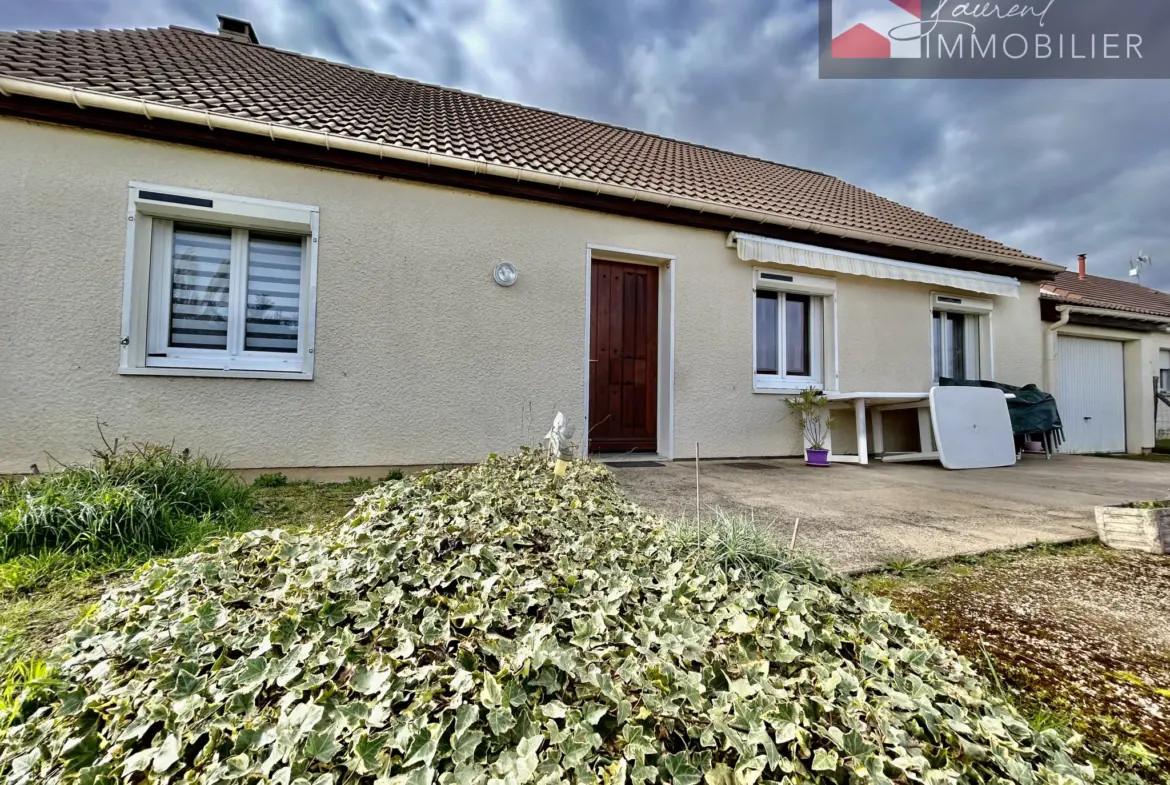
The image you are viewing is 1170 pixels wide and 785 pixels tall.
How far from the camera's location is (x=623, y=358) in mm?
6180

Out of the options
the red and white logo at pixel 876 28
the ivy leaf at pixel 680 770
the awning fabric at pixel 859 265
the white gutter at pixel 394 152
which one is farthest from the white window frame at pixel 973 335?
the ivy leaf at pixel 680 770

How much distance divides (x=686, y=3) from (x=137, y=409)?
896 centimetres

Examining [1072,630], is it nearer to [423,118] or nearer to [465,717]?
[465,717]

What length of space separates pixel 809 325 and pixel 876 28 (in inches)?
175

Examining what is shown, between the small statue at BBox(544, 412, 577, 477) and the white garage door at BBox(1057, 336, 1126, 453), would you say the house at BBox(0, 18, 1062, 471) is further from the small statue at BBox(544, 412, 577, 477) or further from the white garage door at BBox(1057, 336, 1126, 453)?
the white garage door at BBox(1057, 336, 1126, 453)

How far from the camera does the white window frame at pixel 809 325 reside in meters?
6.57

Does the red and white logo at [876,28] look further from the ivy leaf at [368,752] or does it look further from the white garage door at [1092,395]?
the ivy leaf at [368,752]

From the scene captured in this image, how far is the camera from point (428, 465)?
5.09 m

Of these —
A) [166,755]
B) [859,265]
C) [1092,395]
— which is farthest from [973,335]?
[166,755]

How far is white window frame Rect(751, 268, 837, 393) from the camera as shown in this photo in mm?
6570

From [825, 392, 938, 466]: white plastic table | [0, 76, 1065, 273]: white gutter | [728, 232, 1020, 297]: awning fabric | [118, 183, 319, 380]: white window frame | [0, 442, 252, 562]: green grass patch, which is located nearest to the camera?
[0, 442, 252, 562]: green grass patch

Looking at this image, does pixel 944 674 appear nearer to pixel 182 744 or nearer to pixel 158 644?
pixel 182 744

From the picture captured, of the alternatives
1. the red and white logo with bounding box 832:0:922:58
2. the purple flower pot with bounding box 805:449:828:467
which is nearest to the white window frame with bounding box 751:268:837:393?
the purple flower pot with bounding box 805:449:828:467

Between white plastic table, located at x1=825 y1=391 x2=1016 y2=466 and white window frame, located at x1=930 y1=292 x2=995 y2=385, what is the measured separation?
104 centimetres
